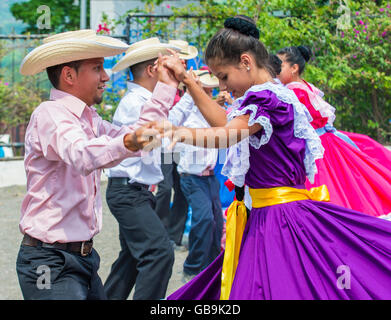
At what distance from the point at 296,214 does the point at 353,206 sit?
60.8 inches

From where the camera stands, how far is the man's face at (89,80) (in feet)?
8.58

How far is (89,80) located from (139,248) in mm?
1398

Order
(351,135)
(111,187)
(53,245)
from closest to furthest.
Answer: (53,245) → (111,187) → (351,135)

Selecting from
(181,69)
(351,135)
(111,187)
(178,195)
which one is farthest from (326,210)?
(178,195)

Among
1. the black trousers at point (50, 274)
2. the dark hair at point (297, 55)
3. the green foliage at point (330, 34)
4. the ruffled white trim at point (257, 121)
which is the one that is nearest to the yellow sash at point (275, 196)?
the ruffled white trim at point (257, 121)

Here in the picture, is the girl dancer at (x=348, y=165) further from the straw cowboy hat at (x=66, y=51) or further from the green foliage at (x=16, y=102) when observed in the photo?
the green foliage at (x=16, y=102)

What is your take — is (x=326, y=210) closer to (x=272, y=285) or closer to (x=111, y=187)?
(x=272, y=285)

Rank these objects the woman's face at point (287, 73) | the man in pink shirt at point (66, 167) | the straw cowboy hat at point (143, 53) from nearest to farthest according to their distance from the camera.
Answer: the man in pink shirt at point (66, 167) → the straw cowboy hat at point (143, 53) → the woman's face at point (287, 73)

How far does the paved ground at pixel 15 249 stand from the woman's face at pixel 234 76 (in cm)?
234

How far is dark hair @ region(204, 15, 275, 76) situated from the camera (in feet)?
8.63

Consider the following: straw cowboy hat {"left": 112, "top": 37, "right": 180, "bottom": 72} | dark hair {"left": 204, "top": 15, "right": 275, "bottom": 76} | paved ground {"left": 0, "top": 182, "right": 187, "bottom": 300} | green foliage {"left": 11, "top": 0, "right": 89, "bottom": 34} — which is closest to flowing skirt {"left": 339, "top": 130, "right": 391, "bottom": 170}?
straw cowboy hat {"left": 112, "top": 37, "right": 180, "bottom": 72}

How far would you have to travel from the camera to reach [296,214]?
2.49 metres
